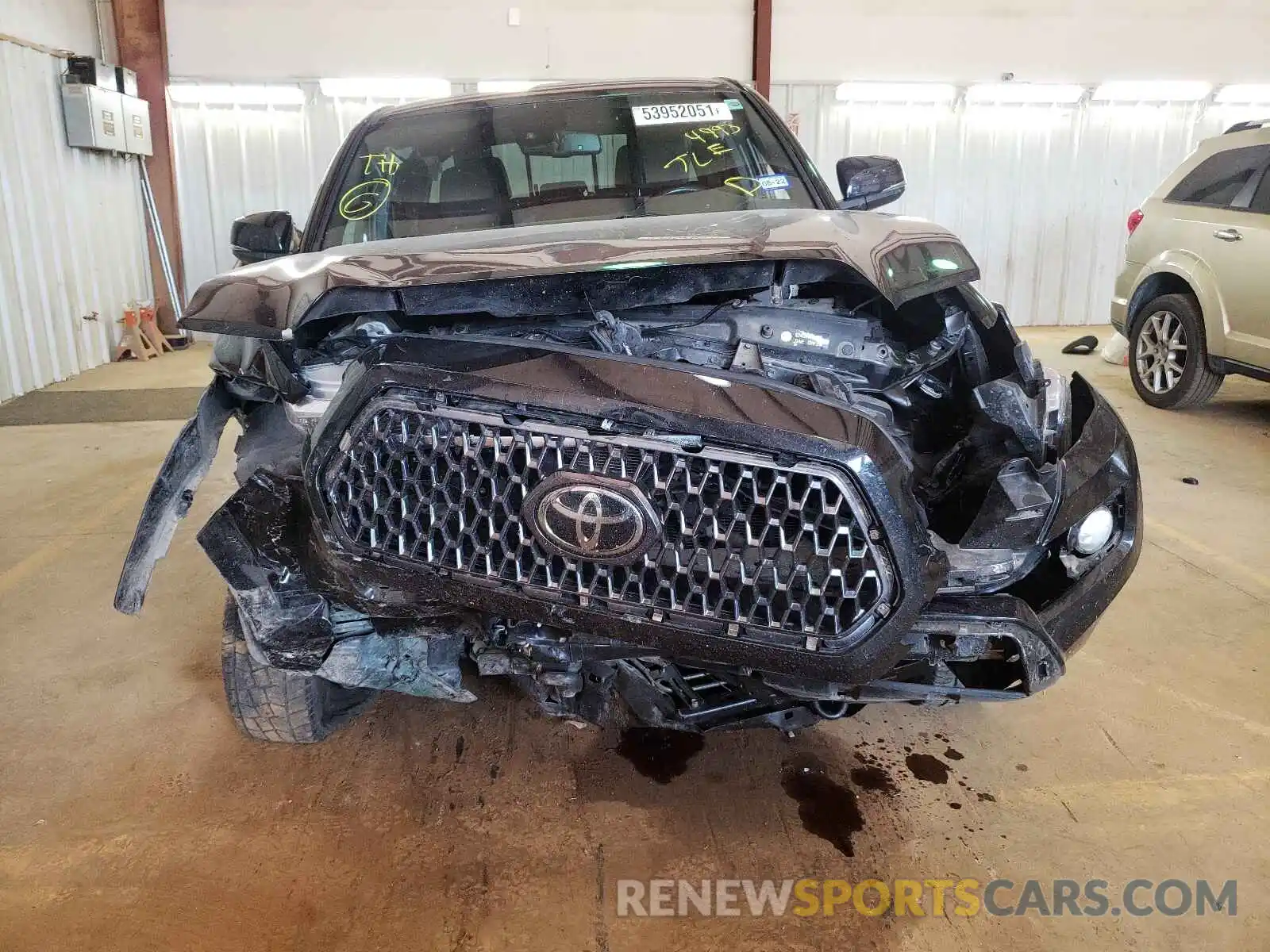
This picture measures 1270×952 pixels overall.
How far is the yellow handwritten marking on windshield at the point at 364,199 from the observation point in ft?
9.50

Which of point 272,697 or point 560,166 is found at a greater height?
point 560,166

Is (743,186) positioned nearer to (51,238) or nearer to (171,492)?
(171,492)

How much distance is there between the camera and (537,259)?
5.68 feet

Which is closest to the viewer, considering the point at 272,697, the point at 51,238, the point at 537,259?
the point at 537,259

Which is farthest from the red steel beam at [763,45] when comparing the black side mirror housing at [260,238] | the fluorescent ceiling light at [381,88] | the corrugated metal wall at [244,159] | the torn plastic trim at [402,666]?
the torn plastic trim at [402,666]

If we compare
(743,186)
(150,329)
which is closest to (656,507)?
(743,186)

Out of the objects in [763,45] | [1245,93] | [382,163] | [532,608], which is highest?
[763,45]

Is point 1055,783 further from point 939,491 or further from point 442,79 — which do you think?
point 442,79

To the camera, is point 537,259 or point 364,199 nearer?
point 537,259

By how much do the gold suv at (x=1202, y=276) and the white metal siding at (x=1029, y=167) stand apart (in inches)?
143

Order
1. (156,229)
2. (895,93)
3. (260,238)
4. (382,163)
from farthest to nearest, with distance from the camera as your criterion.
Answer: (895,93), (156,229), (382,163), (260,238)

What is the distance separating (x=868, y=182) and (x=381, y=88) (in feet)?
24.2

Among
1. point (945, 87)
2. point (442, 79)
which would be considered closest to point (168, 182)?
point (442, 79)

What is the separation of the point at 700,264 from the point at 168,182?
8962 millimetres
